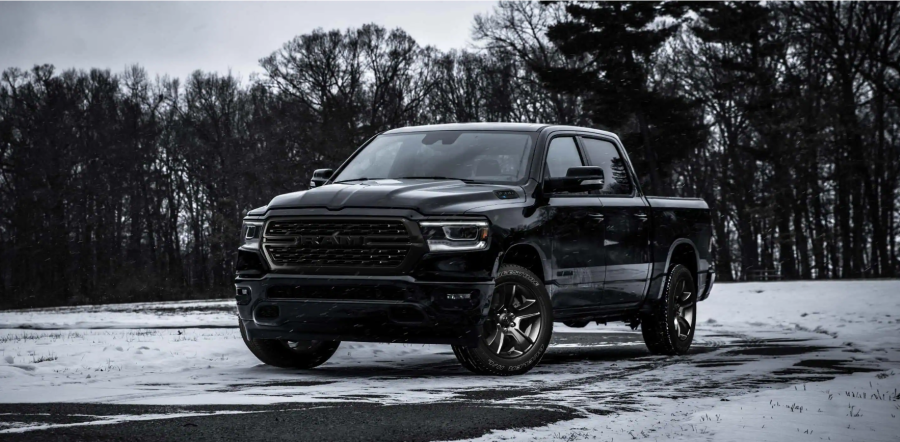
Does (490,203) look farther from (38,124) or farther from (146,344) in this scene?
(38,124)

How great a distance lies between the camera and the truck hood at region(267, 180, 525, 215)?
789cm

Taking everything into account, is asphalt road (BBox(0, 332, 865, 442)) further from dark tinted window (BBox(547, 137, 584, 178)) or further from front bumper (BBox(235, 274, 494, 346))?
dark tinted window (BBox(547, 137, 584, 178))

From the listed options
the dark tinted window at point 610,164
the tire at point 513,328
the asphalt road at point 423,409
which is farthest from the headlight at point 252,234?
the dark tinted window at point 610,164

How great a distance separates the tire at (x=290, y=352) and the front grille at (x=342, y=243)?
0.99 meters

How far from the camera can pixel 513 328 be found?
27.7ft

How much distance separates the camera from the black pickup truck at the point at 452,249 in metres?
7.82

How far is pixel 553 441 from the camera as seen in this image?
5238 millimetres

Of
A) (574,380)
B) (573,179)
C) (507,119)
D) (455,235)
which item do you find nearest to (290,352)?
(455,235)

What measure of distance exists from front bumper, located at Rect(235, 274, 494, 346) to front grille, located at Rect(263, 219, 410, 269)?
119mm

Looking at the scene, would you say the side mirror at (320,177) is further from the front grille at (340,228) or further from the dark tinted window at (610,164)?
the dark tinted window at (610,164)

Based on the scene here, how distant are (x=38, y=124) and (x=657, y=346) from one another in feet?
124

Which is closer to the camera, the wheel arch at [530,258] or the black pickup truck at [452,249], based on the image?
the black pickup truck at [452,249]

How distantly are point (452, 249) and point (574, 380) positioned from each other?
1.43 meters

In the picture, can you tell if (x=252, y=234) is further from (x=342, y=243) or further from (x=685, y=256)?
(x=685, y=256)
